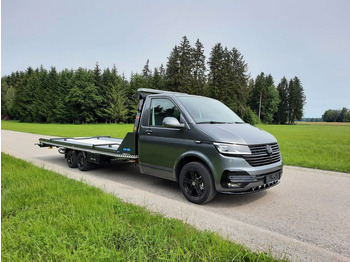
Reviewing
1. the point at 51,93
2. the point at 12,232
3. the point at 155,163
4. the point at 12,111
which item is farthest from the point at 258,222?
the point at 12,111

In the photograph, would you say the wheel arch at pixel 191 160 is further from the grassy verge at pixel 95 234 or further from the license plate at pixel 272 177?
the grassy verge at pixel 95 234

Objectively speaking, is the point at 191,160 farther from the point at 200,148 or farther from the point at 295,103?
the point at 295,103

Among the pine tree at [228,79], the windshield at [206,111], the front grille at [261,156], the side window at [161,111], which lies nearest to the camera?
the front grille at [261,156]

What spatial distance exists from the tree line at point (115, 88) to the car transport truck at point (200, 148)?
45819mm

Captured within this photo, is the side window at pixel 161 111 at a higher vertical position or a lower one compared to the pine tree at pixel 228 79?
lower

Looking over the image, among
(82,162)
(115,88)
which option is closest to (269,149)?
(82,162)

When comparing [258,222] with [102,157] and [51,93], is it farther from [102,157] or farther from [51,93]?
[51,93]

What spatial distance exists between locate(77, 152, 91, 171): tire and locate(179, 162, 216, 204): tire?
12.2 feet

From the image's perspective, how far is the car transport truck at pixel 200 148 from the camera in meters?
4.30

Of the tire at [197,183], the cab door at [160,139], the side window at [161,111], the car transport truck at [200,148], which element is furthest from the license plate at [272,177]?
the side window at [161,111]

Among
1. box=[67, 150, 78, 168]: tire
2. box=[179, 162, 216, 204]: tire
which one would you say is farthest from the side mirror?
box=[67, 150, 78, 168]: tire

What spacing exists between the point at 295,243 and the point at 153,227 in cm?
185

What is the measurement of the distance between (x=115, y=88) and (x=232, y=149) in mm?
61294

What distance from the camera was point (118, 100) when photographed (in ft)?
199
